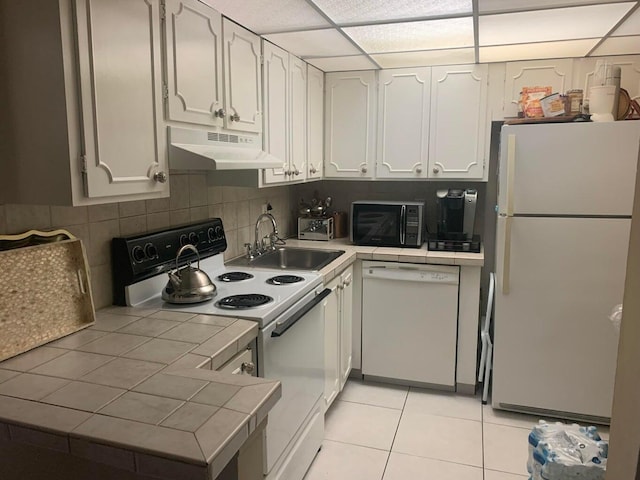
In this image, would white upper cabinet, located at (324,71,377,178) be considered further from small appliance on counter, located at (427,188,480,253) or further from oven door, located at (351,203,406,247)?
small appliance on counter, located at (427,188,480,253)

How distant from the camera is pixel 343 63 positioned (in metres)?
3.13

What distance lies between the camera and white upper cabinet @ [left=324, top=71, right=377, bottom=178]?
10.9 feet

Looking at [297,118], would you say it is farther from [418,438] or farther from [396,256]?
[418,438]

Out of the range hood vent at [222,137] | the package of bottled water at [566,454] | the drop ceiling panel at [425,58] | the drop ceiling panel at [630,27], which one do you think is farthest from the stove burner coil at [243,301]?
the drop ceiling panel at [630,27]

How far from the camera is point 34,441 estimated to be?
3.56 feet

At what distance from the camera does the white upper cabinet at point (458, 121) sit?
10.2 feet

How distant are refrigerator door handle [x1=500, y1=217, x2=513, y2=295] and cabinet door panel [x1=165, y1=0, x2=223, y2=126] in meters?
1.61

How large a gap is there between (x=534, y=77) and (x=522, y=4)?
1103 millimetres

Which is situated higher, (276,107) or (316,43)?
(316,43)

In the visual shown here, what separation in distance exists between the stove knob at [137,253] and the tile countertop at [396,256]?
1.04m

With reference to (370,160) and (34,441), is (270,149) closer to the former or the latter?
(370,160)

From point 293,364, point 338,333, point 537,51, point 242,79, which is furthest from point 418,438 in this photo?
point 537,51

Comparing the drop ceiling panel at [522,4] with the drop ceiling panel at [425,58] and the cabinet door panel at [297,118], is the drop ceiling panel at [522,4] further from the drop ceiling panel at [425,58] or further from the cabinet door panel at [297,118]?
the cabinet door panel at [297,118]

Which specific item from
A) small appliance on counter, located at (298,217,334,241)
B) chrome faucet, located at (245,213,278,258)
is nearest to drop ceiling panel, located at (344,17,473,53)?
chrome faucet, located at (245,213,278,258)
